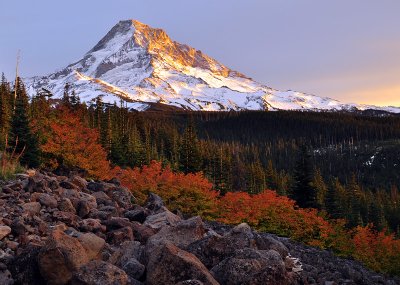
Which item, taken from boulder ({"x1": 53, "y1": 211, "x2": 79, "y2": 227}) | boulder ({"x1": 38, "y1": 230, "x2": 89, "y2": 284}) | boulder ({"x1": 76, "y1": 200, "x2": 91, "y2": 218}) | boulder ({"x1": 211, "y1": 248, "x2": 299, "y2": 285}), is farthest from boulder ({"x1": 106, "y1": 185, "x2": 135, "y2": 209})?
boulder ({"x1": 211, "y1": 248, "x2": 299, "y2": 285})

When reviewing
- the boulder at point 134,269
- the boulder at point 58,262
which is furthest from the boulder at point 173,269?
the boulder at point 58,262

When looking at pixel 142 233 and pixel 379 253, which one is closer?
pixel 142 233

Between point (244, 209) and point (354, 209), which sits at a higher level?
point (244, 209)

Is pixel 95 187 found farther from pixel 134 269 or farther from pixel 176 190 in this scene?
pixel 176 190

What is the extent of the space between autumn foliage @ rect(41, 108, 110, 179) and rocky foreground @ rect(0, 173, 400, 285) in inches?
898

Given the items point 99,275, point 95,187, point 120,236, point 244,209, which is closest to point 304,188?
point 244,209

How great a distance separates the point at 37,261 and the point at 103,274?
5.19ft

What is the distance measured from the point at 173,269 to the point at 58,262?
2.27 m

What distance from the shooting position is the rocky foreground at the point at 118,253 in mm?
7992

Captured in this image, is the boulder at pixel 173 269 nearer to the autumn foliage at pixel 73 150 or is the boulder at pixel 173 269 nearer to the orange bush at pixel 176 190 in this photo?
the orange bush at pixel 176 190

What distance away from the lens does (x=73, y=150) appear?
37625mm

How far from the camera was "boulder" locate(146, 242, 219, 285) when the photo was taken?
26.2 ft

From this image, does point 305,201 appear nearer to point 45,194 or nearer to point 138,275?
point 45,194

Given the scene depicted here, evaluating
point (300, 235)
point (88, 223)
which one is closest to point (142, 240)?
point (88, 223)
